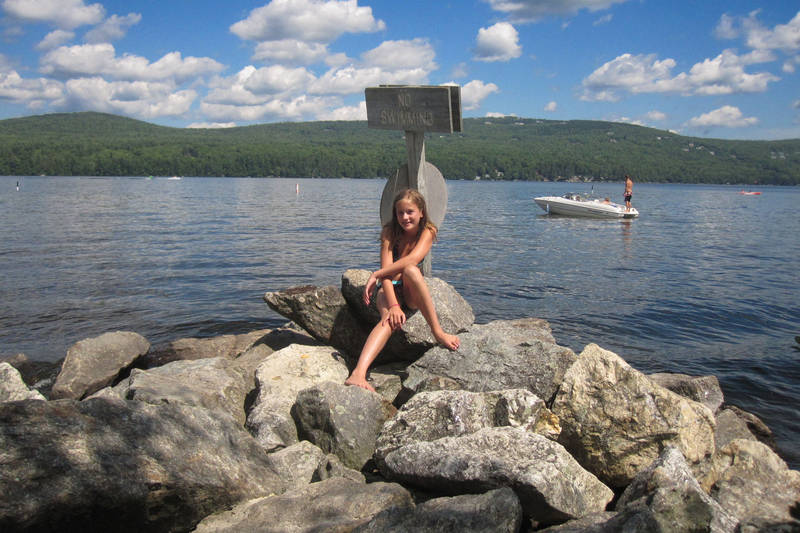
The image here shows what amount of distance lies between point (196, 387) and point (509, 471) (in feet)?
10.0

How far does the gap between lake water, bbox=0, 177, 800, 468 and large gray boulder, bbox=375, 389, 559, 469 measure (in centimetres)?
434

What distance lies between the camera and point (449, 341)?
5.56m

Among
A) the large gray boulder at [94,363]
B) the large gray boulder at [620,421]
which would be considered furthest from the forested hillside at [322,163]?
the large gray boulder at [620,421]

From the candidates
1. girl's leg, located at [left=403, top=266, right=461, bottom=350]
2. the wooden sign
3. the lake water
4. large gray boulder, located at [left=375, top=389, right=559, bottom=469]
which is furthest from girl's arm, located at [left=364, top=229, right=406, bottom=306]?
the lake water

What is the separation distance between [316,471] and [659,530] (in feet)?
7.50

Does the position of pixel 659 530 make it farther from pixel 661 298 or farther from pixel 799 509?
pixel 661 298

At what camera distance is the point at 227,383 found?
5.54 meters

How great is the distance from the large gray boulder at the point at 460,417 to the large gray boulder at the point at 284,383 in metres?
0.90

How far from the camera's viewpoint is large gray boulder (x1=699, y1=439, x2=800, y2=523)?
3.68 m

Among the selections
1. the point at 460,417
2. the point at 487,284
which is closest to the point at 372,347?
the point at 460,417

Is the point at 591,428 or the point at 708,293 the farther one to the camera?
the point at 708,293

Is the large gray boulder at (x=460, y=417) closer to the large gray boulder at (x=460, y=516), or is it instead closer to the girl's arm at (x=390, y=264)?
the large gray boulder at (x=460, y=516)

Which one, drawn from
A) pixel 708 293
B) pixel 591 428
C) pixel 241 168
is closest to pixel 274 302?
pixel 591 428

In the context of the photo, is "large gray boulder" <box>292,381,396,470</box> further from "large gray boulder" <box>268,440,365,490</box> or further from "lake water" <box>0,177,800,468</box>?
"lake water" <box>0,177,800,468</box>
